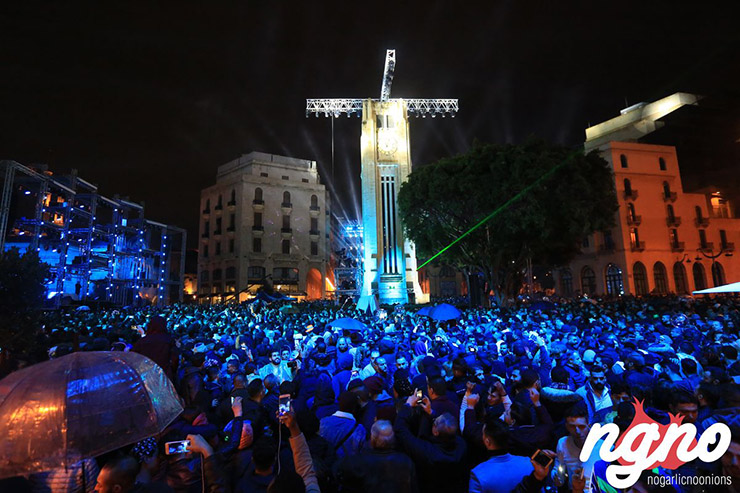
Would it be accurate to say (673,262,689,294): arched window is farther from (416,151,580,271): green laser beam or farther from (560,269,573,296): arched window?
(416,151,580,271): green laser beam

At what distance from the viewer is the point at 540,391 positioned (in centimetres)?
458

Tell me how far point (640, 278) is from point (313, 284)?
124 ft

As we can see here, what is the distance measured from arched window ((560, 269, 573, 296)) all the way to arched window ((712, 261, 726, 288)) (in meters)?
13.0

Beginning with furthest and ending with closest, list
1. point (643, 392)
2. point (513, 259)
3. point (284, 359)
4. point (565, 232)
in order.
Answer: point (513, 259)
point (565, 232)
point (284, 359)
point (643, 392)

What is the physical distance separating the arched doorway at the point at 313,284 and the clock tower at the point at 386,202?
15.6 meters

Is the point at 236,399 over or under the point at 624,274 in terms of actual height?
under

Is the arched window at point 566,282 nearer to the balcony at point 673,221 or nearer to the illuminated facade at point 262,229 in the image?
the balcony at point 673,221

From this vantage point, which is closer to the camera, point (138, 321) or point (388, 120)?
point (138, 321)

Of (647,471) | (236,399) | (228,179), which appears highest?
(228,179)

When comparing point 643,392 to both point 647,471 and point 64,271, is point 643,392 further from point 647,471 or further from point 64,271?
point 64,271

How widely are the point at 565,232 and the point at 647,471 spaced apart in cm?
2506

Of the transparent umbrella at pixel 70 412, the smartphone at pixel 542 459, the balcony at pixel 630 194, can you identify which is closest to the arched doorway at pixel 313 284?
the balcony at pixel 630 194

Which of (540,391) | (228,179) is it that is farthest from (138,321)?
(228,179)

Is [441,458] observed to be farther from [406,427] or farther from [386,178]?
[386,178]
